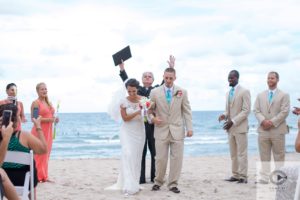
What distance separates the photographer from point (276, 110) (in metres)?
8.76

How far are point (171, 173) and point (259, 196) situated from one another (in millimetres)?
1381

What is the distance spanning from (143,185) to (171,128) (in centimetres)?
135

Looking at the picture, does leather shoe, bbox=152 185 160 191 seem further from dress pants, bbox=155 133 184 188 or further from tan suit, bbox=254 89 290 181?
tan suit, bbox=254 89 290 181

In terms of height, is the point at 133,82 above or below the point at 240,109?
above

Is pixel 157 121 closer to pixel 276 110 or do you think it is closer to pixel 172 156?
pixel 172 156

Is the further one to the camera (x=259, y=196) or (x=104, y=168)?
(x=104, y=168)

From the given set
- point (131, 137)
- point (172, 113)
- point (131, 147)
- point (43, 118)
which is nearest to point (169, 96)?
point (172, 113)

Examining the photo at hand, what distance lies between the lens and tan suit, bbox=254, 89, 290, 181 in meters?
8.70

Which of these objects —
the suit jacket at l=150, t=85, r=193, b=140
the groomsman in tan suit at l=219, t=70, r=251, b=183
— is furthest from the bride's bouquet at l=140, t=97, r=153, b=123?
the groomsman in tan suit at l=219, t=70, r=251, b=183

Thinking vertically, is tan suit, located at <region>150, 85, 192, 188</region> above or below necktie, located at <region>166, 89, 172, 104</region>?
below

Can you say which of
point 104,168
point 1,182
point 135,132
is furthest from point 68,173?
point 1,182

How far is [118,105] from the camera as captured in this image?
8266 mm

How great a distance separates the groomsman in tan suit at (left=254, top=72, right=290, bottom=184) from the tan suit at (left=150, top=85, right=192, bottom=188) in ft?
4.82

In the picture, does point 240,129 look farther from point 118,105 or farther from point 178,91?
point 118,105
